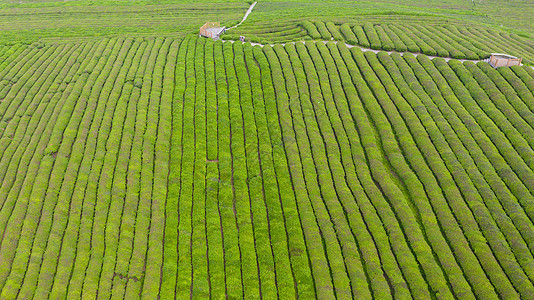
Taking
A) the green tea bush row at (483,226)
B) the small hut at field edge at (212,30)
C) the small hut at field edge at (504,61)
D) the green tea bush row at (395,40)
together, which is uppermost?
the small hut at field edge at (212,30)

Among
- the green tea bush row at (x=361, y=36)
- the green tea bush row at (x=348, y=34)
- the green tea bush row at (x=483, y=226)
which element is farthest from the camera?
the green tea bush row at (x=348, y=34)

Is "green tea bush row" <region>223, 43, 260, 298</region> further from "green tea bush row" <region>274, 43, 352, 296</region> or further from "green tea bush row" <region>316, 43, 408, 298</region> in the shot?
"green tea bush row" <region>316, 43, 408, 298</region>

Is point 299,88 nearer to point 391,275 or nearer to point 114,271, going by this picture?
point 391,275

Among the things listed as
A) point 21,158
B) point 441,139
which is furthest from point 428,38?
point 21,158

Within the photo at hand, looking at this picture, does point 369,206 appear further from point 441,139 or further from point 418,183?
point 441,139

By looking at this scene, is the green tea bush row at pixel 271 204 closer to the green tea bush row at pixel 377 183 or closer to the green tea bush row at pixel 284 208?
the green tea bush row at pixel 284 208

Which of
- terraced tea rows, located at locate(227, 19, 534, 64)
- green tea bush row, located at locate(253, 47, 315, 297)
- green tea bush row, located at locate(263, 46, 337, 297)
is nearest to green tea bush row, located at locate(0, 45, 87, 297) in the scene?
green tea bush row, located at locate(253, 47, 315, 297)

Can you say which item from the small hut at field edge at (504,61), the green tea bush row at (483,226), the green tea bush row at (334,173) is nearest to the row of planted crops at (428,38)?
the small hut at field edge at (504,61)
